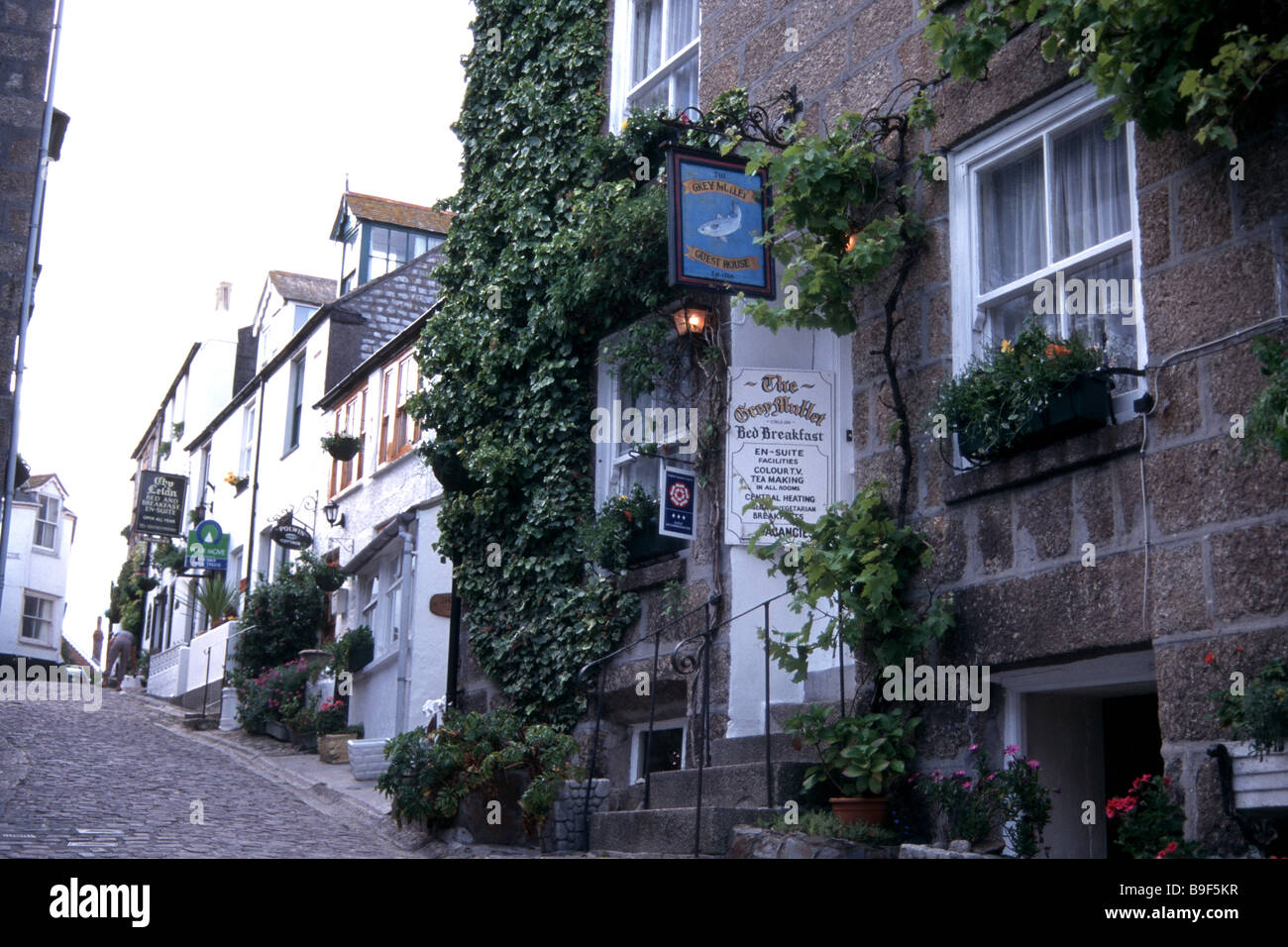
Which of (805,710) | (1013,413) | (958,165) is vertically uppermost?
(958,165)

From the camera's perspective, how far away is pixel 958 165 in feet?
26.0

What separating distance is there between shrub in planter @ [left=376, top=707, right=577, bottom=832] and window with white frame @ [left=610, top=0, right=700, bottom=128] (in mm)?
4926

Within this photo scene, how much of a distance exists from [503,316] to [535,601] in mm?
2535

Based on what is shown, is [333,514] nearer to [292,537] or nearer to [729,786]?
[292,537]

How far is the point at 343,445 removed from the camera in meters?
21.0

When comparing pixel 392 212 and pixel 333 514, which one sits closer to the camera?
pixel 333 514

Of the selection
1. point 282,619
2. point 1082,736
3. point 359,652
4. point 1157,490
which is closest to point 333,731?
point 359,652

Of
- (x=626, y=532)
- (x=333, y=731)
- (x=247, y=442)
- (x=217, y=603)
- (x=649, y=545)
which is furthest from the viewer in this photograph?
(x=247, y=442)

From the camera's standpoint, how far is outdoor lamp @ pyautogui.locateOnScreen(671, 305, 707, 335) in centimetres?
1006

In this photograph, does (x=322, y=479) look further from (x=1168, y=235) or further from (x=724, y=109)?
(x=1168, y=235)

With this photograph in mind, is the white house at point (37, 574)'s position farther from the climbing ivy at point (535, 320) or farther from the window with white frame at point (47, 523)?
the climbing ivy at point (535, 320)

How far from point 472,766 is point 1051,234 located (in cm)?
550

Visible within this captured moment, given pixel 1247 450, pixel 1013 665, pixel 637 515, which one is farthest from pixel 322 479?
pixel 1247 450

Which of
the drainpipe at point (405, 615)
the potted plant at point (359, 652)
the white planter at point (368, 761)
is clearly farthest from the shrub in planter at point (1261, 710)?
the potted plant at point (359, 652)
